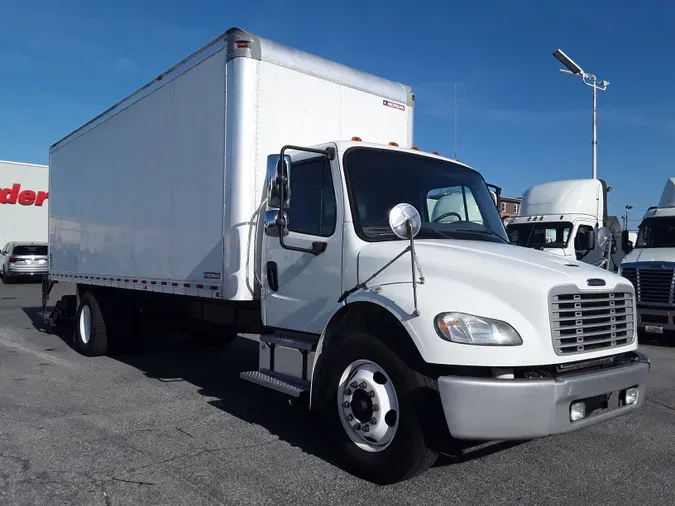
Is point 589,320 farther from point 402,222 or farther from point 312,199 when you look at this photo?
point 312,199

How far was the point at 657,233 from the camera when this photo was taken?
41.2 ft

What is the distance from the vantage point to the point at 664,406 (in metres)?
6.68


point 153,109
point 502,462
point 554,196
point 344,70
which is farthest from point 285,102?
point 554,196

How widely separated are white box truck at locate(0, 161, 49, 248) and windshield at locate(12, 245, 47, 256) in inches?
181

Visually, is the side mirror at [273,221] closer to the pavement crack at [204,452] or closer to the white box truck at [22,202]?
the pavement crack at [204,452]

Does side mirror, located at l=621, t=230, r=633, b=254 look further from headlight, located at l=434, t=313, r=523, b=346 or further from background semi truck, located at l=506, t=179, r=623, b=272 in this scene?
headlight, located at l=434, t=313, r=523, b=346

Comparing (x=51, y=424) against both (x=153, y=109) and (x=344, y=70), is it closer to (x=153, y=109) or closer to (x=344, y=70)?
(x=153, y=109)

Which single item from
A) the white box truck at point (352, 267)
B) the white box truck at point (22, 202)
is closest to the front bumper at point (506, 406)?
the white box truck at point (352, 267)

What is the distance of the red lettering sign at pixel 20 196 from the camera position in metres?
29.6

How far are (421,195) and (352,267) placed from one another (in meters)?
1.00

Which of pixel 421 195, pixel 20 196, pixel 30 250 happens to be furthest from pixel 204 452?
pixel 20 196

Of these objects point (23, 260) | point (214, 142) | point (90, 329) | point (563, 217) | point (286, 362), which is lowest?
point (90, 329)

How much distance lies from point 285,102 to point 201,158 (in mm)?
1055

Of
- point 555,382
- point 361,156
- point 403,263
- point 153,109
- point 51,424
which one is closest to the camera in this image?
point 555,382
